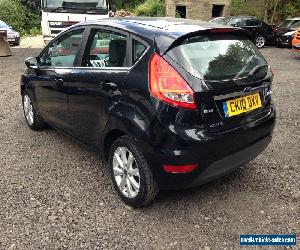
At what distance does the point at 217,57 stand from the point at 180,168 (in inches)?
41.1

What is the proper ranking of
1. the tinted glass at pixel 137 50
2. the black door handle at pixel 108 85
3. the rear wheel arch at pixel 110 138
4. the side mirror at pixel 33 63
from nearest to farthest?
the tinted glass at pixel 137 50 < the black door handle at pixel 108 85 < the rear wheel arch at pixel 110 138 < the side mirror at pixel 33 63

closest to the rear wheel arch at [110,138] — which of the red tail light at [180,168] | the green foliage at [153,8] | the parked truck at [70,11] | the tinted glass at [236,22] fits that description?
the red tail light at [180,168]

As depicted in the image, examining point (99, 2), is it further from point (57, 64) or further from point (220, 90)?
point (220, 90)

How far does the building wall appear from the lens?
23500 mm

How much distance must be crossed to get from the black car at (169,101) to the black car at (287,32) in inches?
539

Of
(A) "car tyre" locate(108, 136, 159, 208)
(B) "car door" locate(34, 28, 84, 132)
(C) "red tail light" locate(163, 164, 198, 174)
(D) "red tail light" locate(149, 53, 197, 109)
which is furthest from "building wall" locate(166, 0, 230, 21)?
(C) "red tail light" locate(163, 164, 198, 174)

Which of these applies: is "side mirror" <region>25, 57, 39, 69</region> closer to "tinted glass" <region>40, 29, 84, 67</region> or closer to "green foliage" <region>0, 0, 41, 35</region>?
"tinted glass" <region>40, 29, 84, 67</region>

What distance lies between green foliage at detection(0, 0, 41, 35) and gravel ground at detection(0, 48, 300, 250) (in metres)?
21.5

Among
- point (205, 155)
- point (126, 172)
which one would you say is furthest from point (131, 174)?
point (205, 155)

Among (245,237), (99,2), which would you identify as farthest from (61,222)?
(99,2)

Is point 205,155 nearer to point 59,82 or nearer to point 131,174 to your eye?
point 131,174

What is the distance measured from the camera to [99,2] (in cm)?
1041

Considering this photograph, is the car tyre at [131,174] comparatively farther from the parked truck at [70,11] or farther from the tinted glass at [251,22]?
the tinted glass at [251,22]

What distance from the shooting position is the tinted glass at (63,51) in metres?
3.98
